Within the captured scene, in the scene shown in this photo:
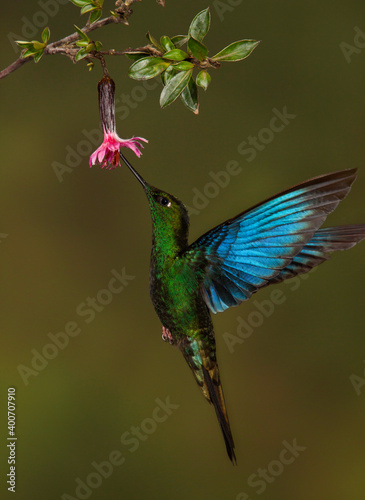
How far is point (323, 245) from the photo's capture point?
627mm

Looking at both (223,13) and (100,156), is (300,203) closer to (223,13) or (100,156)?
(100,156)

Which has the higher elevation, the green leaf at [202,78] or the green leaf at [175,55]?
the green leaf at [175,55]

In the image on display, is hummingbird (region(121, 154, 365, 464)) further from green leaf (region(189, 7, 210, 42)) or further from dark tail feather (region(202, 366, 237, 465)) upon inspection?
green leaf (region(189, 7, 210, 42))

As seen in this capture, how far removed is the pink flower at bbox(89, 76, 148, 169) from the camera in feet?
1.94

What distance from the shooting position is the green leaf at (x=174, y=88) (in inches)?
22.1

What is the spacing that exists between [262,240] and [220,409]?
0.65 feet

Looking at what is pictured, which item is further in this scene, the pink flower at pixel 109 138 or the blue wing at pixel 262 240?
the pink flower at pixel 109 138

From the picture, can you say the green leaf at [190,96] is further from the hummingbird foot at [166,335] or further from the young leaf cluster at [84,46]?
the hummingbird foot at [166,335]

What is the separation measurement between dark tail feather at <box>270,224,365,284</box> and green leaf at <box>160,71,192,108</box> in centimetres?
21

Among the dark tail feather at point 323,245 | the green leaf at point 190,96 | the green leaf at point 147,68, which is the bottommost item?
the dark tail feather at point 323,245

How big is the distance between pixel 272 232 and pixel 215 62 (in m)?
0.17

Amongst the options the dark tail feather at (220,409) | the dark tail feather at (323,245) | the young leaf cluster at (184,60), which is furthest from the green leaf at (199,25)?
the dark tail feather at (220,409)

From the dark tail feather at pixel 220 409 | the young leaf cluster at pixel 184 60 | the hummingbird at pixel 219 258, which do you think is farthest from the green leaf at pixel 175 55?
the dark tail feather at pixel 220 409

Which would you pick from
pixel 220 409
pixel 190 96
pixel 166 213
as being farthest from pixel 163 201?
pixel 220 409
